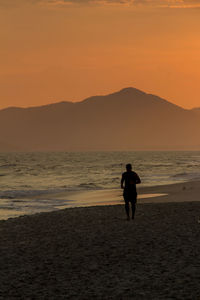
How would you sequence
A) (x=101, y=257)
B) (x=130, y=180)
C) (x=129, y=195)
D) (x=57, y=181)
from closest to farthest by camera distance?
1. (x=101, y=257)
2. (x=130, y=180)
3. (x=129, y=195)
4. (x=57, y=181)

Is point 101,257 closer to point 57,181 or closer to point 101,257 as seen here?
point 101,257

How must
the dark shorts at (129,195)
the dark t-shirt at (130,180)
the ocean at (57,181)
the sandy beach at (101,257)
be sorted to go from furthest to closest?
the ocean at (57,181)
the dark shorts at (129,195)
the dark t-shirt at (130,180)
the sandy beach at (101,257)

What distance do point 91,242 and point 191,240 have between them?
2.71 m

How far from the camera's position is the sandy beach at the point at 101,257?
9.23 metres

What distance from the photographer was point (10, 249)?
13.2 meters

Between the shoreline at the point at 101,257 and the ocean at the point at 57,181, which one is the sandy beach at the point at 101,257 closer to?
the shoreline at the point at 101,257

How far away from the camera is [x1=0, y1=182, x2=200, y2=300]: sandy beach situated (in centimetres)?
923

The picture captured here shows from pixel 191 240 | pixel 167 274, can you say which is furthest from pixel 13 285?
pixel 191 240

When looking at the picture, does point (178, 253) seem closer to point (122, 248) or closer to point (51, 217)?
point (122, 248)

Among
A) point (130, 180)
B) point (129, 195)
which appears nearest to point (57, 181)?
point (129, 195)

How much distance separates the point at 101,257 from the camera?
11891mm

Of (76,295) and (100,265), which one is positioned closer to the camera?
(76,295)

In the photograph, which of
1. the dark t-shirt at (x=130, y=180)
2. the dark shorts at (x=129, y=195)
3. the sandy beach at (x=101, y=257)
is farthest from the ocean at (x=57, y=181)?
the dark t-shirt at (x=130, y=180)

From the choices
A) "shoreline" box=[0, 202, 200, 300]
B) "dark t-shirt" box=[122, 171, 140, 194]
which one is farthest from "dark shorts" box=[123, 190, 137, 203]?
"shoreline" box=[0, 202, 200, 300]
